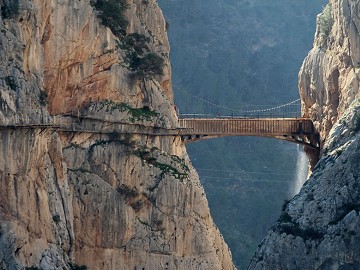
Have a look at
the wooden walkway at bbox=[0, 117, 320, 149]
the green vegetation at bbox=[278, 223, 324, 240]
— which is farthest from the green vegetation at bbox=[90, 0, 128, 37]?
the green vegetation at bbox=[278, 223, 324, 240]

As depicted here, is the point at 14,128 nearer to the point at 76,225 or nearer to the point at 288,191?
the point at 76,225

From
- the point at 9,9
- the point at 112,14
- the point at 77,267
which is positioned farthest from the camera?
the point at 112,14

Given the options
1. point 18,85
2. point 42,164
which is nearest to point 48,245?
point 42,164

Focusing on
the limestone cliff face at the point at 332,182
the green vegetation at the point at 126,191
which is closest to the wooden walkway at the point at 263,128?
the limestone cliff face at the point at 332,182

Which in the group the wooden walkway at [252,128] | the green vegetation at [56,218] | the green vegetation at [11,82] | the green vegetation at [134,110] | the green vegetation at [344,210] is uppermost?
the green vegetation at [11,82]

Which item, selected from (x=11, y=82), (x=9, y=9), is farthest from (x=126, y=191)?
(x=9, y=9)

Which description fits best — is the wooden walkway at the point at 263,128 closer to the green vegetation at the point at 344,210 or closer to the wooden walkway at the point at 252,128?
the wooden walkway at the point at 252,128

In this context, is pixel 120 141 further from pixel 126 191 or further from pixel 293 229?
pixel 293 229
